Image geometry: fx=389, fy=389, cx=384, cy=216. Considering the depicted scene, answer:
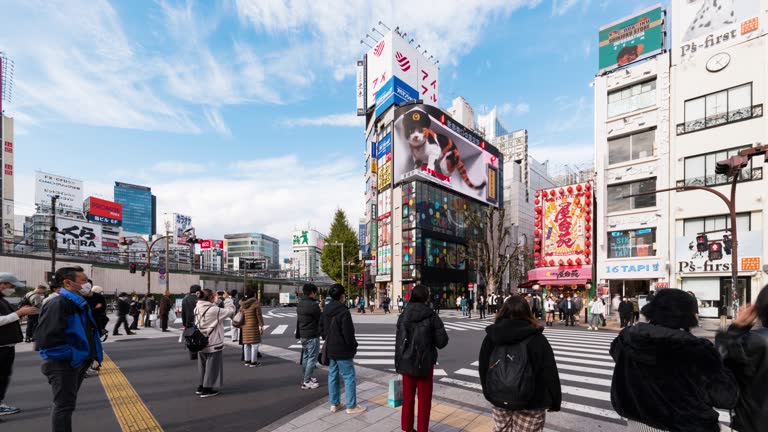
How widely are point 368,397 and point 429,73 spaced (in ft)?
170

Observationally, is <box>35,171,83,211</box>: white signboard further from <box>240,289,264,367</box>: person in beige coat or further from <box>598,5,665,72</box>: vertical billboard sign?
<box>598,5,665,72</box>: vertical billboard sign

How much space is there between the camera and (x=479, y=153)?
2005 inches

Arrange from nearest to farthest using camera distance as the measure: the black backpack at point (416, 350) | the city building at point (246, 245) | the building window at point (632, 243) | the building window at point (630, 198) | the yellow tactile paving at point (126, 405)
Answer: the black backpack at point (416, 350) → the yellow tactile paving at point (126, 405) → the building window at point (632, 243) → the building window at point (630, 198) → the city building at point (246, 245)

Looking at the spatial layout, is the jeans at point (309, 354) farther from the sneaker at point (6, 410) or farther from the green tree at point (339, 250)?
the green tree at point (339, 250)

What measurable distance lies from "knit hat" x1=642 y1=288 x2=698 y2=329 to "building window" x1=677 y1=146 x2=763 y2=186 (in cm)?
2309

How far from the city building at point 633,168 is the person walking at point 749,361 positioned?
23.0 m

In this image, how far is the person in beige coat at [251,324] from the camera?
8.55 m

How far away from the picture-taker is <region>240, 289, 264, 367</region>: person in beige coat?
336 inches

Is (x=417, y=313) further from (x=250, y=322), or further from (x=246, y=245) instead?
(x=246, y=245)

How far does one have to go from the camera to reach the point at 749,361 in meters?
2.43

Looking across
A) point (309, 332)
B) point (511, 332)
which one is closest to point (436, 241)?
point (309, 332)

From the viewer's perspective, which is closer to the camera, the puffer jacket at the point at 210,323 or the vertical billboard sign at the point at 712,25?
the puffer jacket at the point at 210,323

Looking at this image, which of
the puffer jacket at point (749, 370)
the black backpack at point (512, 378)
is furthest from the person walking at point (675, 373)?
the black backpack at point (512, 378)

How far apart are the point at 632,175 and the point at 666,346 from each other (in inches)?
1001
